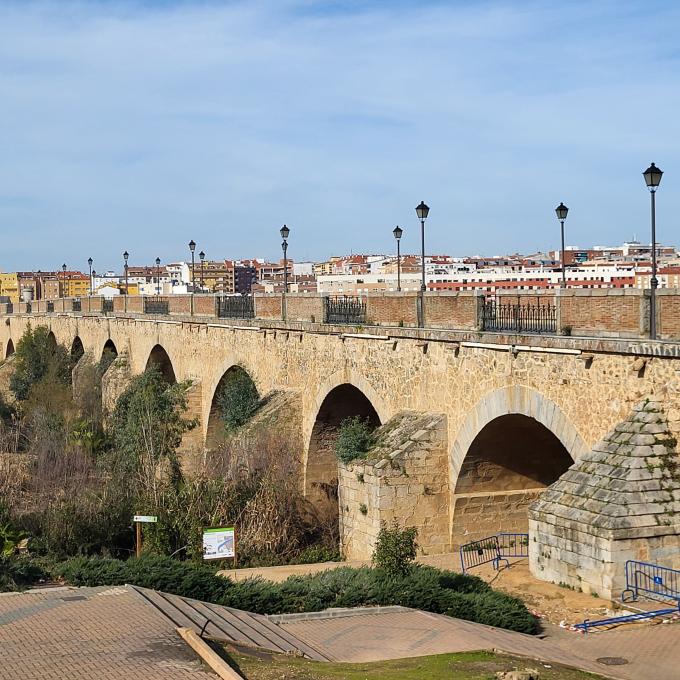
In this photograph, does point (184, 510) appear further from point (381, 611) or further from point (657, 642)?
point (657, 642)

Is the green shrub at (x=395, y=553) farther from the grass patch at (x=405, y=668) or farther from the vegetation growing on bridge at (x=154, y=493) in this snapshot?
the vegetation growing on bridge at (x=154, y=493)

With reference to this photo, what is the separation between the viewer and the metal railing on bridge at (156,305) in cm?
3184

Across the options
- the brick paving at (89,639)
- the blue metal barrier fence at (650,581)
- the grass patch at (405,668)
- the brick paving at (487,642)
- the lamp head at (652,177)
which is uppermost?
the lamp head at (652,177)

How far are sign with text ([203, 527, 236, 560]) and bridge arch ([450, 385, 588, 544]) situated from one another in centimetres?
339

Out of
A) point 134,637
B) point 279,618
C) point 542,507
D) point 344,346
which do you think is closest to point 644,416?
point 542,507

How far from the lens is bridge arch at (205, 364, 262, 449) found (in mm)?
24375

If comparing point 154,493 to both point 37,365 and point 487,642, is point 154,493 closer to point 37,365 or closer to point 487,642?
point 487,642

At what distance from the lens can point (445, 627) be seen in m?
11.1

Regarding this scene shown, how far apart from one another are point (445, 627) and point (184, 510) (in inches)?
313

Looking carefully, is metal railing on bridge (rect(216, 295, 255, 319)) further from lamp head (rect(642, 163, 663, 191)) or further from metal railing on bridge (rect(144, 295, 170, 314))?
lamp head (rect(642, 163, 663, 191))

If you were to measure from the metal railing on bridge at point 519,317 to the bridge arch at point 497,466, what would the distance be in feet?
3.09

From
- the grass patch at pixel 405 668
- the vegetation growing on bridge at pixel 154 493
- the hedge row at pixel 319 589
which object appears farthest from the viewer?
the vegetation growing on bridge at pixel 154 493

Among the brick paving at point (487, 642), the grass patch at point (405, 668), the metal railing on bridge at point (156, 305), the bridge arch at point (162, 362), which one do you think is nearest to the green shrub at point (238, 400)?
the bridge arch at point (162, 362)

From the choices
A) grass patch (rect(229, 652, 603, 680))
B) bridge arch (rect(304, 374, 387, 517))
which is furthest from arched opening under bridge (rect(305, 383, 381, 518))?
grass patch (rect(229, 652, 603, 680))
